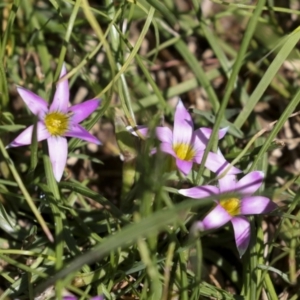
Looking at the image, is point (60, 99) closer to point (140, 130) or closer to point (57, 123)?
point (57, 123)

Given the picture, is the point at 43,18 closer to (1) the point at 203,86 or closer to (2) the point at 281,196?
(1) the point at 203,86

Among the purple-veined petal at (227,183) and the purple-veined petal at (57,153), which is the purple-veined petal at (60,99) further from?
the purple-veined petal at (227,183)

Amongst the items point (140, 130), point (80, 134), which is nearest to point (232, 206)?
point (140, 130)

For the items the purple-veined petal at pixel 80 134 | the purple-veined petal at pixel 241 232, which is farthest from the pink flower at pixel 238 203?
the purple-veined petal at pixel 80 134

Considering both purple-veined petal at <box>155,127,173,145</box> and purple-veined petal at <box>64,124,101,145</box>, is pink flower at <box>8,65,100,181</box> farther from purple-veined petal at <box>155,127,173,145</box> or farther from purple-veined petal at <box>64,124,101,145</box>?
purple-veined petal at <box>155,127,173,145</box>

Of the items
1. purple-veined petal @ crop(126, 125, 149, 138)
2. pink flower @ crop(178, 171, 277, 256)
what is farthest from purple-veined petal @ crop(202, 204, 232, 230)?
purple-veined petal @ crop(126, 125, 149, 138)

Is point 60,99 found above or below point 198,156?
above
